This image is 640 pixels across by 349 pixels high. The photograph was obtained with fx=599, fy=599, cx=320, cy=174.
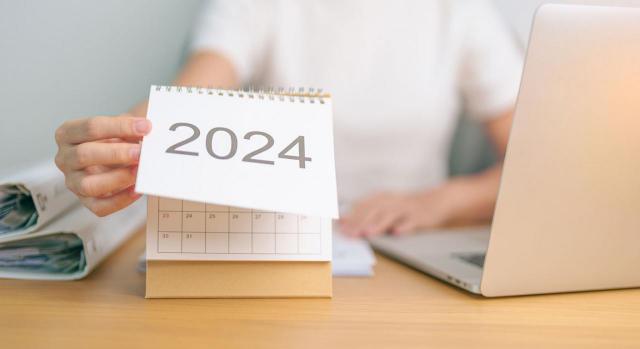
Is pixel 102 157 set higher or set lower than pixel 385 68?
lower

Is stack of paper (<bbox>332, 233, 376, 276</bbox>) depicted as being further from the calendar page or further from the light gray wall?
the light gray wall

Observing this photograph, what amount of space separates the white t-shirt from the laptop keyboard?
67 centimetres

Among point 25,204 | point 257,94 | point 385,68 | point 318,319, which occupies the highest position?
point 385,68

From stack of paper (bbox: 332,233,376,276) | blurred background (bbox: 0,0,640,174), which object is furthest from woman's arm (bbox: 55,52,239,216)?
blurred background (bbox: 0,0,640,174)

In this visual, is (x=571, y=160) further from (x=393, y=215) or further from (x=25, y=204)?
(x=25, y=204)

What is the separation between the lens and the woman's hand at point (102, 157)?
56 centimetres

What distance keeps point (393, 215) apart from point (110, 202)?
57 cm

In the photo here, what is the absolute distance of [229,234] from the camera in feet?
2.03

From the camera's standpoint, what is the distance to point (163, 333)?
0.53m

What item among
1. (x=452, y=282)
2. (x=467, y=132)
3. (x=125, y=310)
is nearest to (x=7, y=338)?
(x=125, y=310)

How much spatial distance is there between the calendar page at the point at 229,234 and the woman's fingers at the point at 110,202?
0.08ft

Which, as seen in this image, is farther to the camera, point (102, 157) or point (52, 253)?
point (52, 253)

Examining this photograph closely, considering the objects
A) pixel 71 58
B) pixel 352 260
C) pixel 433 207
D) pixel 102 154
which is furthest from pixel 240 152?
pixel 71 58

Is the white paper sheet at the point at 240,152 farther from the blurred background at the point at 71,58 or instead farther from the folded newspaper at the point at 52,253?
the blurred background at the point at 71,58
